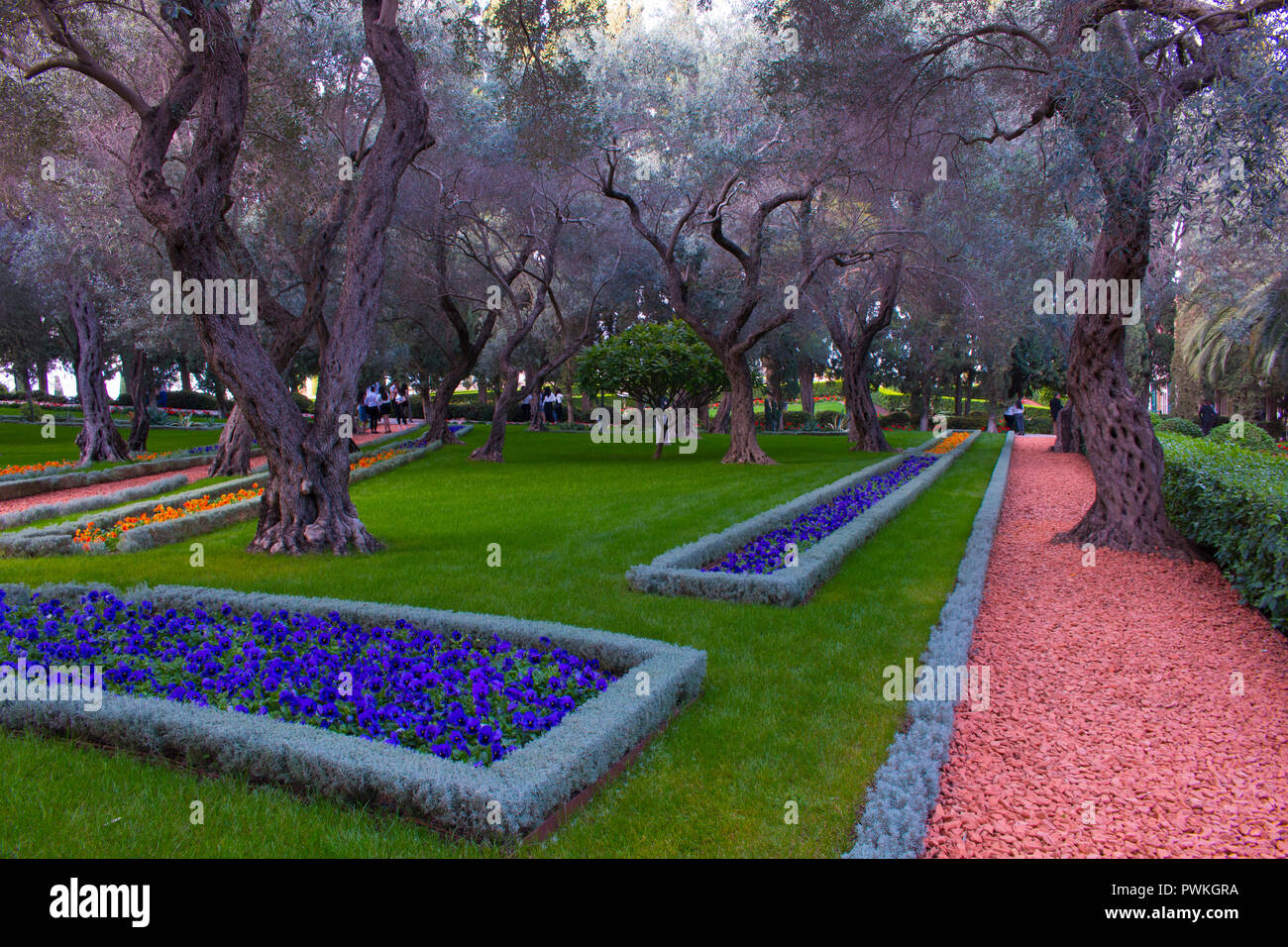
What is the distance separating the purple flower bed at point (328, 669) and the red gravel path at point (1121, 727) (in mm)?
1995

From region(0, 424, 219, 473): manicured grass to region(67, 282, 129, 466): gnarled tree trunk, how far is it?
6.30 ft

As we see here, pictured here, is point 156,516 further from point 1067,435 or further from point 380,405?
point 1067,435

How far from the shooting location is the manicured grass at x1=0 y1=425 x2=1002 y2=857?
2.87 m

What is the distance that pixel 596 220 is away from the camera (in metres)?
20.5

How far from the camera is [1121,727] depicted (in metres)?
4.01

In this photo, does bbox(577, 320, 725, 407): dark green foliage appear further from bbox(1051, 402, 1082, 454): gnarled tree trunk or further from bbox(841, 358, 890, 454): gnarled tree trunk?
bbox(1051, 402, 1082, 454): gnarled tree trunk

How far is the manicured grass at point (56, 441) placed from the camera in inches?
726

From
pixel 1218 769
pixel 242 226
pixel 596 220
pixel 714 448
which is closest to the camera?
pixel 1218 769

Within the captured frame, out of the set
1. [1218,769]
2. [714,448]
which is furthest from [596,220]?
[1218,769]

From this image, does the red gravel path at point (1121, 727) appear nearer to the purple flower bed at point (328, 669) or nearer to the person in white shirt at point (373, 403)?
the purple flower bed at point (328, 669)

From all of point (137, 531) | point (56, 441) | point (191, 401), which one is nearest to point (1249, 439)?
point (137, 531)
